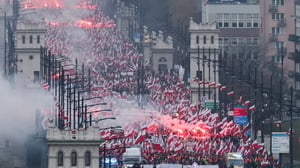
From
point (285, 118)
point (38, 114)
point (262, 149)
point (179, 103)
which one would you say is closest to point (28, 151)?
point (38, 114)

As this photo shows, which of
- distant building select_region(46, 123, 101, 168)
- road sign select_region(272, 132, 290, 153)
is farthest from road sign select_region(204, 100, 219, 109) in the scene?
distant building select_region(46, 123, 101, 168)

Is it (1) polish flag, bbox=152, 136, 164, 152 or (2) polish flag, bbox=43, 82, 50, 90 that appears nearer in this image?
(1) polish flag, bbox=152, 136, 164, 152

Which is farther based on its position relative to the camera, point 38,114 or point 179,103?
point 179,103

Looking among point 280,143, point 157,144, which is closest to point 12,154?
point 157,144

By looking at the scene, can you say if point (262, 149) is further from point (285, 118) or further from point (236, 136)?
point (285, 118)

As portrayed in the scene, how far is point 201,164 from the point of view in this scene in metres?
146

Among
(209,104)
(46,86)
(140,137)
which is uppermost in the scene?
(46,86)

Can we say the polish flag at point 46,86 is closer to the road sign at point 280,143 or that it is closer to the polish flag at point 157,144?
the polish flag at point 157,144

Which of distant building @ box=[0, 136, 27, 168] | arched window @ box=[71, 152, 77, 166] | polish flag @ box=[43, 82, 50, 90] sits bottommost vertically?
distant building @ box=[0, 136, 27, 168]

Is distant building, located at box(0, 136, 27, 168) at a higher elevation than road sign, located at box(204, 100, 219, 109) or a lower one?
lower

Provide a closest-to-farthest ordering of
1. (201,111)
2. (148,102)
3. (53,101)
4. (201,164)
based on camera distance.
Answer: (201,164) < (53,101) < (201,111) < (148,102)

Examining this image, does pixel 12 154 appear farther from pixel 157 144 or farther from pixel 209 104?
→ pixel 209 104

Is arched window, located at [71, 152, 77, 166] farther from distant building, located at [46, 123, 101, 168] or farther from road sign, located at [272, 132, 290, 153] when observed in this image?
road sign, located at [272, 132, 290, 153]

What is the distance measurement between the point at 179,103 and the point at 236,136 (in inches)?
838
